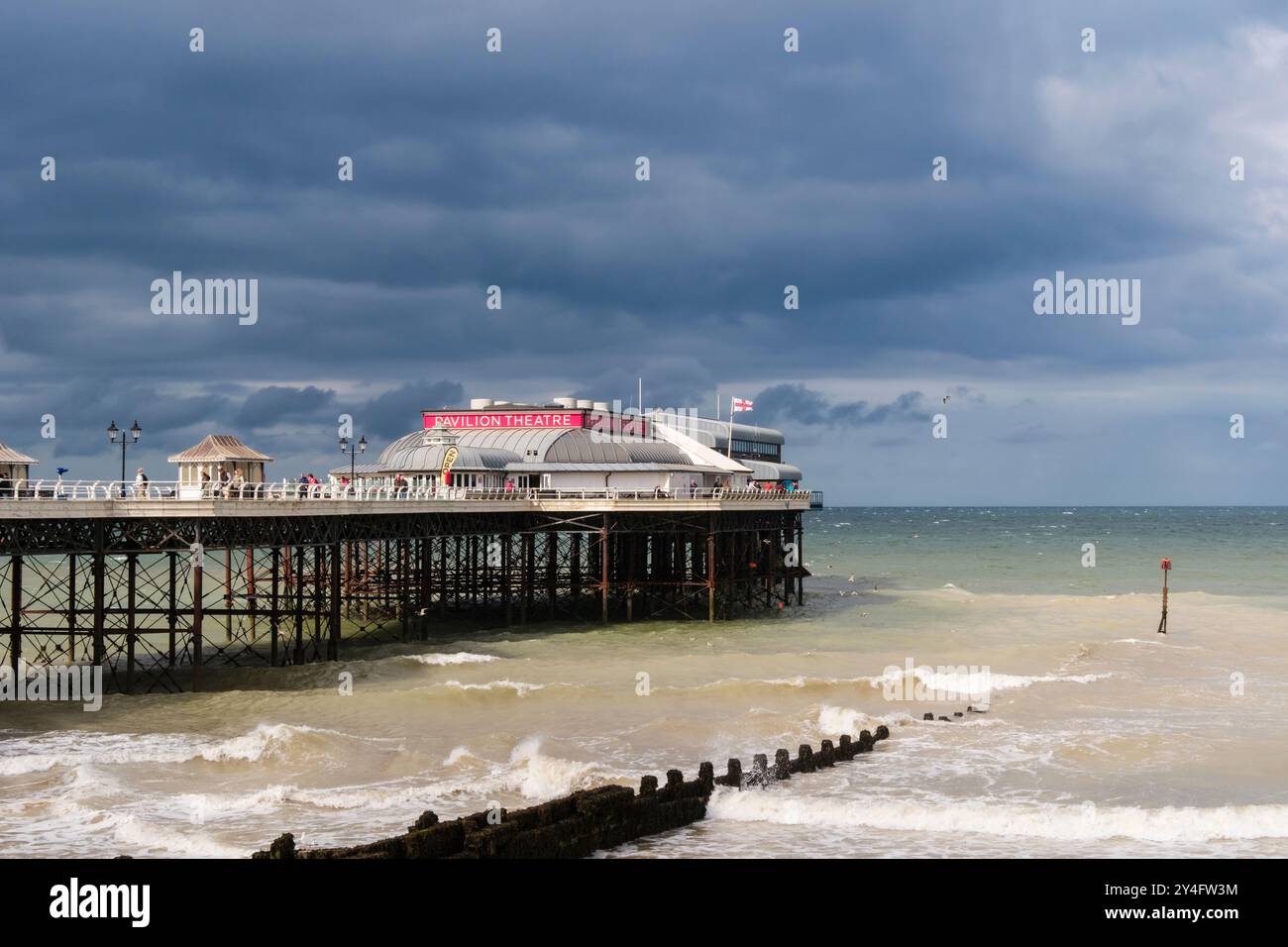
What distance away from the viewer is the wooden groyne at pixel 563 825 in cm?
1953

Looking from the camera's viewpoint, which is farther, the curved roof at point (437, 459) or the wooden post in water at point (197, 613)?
the curved roof at point (437, 459)

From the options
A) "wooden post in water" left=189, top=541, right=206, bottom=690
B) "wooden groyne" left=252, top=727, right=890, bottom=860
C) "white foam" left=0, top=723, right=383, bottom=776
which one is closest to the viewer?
"wooden groyne" left=252, top=727, right=890, bottom=860

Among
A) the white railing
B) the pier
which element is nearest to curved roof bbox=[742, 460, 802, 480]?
the pier

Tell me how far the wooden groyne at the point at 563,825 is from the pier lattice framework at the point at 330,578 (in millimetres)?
19048

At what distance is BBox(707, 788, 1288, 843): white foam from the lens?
2377 centimetres

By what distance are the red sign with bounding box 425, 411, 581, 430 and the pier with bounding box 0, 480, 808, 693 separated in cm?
781

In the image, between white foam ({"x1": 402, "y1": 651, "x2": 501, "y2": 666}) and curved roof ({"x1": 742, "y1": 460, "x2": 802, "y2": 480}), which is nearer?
white foam ({"x1": 402, "y1": 651, "x2": 501, "y2": 666})

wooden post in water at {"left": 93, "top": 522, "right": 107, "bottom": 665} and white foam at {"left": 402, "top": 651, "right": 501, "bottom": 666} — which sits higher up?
wooden post in water at {"left": 93, "top": 522, "right": 107, "bottom": 665}

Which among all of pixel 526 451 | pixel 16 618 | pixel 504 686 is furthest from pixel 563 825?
pixel 526 451

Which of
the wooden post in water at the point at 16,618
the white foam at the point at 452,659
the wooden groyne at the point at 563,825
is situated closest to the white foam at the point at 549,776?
the wooden groyne at the point at 563,825

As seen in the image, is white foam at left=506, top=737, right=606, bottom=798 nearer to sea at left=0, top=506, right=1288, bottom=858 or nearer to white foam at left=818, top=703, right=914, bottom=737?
sea at left=0, top=506, right=1288, bottom=858

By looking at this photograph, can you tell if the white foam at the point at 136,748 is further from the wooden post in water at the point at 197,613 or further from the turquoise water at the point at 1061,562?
the turquoise water at the point at 1061,562

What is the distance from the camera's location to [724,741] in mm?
32719
